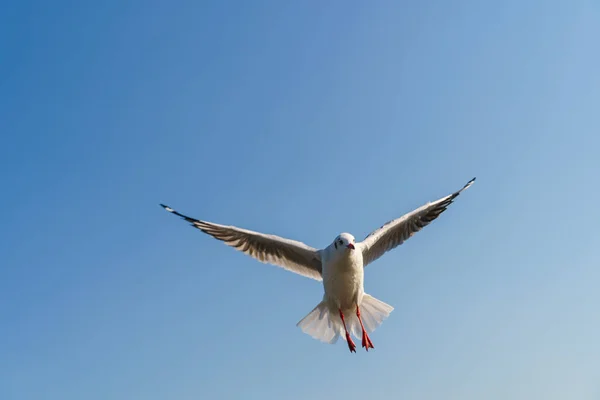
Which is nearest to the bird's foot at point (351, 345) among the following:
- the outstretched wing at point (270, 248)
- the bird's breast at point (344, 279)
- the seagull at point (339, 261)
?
the seagull at point (339, 261)

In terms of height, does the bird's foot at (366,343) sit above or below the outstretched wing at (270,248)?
below

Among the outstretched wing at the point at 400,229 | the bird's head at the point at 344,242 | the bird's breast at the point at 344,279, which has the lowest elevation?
the bird's breast at the point at 344,279

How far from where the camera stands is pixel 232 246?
32.2 ft

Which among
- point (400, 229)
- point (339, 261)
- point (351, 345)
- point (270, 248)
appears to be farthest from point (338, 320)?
point (400, 229)

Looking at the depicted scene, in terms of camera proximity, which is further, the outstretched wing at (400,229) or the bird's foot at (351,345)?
the outstretched wing at (400,229)

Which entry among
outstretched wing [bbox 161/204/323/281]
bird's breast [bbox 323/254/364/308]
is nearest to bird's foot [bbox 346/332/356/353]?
bird's breast [bbox 323/254/364/308]

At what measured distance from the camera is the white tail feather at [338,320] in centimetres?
949

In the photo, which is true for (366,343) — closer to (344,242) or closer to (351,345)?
(351,345)

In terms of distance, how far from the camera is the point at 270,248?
32.9 feet

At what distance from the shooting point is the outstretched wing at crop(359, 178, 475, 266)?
989 cm

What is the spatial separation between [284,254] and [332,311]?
1158 millimetres

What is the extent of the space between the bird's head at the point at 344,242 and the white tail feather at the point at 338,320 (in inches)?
42.9

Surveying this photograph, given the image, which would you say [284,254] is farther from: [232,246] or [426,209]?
[426,209]

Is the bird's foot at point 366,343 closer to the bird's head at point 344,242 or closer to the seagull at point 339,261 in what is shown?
the seagull at point 339,261
